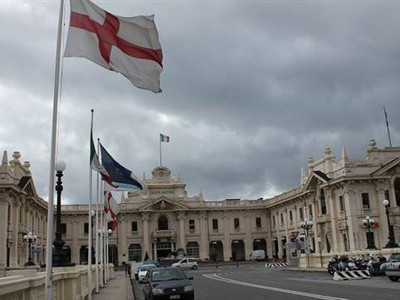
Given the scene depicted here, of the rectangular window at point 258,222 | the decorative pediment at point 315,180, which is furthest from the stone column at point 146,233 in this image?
the decorative pediment at point 315,180

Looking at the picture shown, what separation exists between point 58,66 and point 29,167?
60.4 metres

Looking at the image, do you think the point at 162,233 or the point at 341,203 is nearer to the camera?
the point at 341,203

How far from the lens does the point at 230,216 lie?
3526 inches

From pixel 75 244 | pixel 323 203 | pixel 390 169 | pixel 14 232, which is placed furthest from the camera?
pixel 75 244

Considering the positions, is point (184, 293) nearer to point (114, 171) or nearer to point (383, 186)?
point (114, 171)

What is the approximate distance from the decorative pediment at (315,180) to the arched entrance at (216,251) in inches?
984

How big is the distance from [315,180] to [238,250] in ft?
93.0

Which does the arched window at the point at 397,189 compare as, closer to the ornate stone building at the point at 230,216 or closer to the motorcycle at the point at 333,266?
the ornate stone building at the point at 230,216

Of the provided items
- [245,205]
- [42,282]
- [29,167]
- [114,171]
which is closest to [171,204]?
[245,205]

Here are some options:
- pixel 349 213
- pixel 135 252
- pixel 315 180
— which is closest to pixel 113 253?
pixel 135 252

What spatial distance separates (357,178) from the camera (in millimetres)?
59094

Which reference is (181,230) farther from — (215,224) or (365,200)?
(365,200)

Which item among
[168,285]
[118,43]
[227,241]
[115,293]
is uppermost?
[118,43]

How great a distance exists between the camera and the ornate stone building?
58219mm
